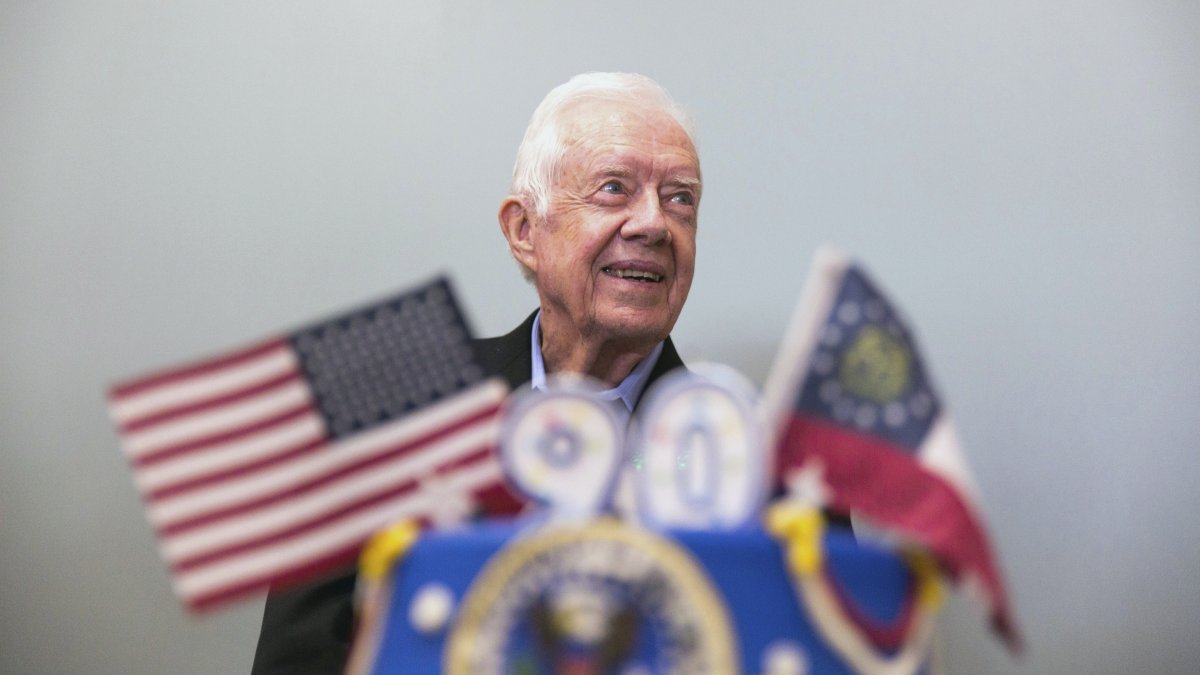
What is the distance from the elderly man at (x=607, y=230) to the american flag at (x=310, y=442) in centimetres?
93

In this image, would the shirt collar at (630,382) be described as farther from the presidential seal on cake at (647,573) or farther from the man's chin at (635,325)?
the presidential seal on cake at (647,573)

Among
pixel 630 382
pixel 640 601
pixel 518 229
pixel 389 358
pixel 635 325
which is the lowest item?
pixel 630 382

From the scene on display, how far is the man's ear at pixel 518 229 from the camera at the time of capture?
1.99m

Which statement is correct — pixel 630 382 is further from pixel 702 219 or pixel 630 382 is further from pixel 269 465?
pixel 269 465

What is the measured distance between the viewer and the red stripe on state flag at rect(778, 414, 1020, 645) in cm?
82

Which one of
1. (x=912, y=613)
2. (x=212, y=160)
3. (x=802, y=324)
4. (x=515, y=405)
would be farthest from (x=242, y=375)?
(x=212, y=160)

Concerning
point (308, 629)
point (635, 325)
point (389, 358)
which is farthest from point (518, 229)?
point (389, 358)

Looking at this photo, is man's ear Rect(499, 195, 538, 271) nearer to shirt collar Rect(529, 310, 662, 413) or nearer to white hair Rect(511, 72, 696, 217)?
white hair Rect(511, 72, 696, 217)

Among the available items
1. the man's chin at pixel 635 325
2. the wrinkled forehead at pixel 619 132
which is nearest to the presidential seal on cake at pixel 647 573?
the man's chin at pixel 635 325

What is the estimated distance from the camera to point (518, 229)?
6.59 feet

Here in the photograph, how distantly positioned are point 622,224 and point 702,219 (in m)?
0.35

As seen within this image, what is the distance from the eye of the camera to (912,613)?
2.82 feet

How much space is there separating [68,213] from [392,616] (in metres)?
1.62

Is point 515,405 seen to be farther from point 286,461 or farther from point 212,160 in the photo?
point 212,160
